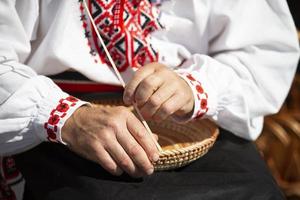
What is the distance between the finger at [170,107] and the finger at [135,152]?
8cm

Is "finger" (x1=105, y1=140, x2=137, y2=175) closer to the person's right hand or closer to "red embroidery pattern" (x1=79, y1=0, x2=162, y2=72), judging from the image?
the person's right hand

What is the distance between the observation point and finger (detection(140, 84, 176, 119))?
0.69m

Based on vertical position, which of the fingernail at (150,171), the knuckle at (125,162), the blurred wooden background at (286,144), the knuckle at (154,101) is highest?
the knuckle at (154,101)

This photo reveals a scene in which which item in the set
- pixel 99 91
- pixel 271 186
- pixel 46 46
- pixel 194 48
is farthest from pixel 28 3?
pixel 271 186

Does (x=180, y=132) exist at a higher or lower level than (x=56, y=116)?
lower

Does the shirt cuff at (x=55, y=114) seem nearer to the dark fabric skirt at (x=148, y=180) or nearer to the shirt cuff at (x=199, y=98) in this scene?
the dark fabric skirt at (x=148, y=180)

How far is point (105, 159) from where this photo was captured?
0.65 meters

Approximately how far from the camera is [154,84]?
27.5 inches

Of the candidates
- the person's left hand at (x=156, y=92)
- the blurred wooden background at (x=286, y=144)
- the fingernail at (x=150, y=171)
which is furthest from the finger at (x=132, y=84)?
the blurred wooden background at (x=286, y=144)

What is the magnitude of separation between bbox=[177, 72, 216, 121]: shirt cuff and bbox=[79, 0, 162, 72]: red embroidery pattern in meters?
0.10

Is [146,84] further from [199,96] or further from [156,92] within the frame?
[199,96]

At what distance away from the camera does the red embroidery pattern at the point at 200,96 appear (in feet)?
2.56

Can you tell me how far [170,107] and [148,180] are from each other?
109mm

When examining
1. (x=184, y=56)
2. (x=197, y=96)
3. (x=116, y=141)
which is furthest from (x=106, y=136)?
(x=184, y=56)
